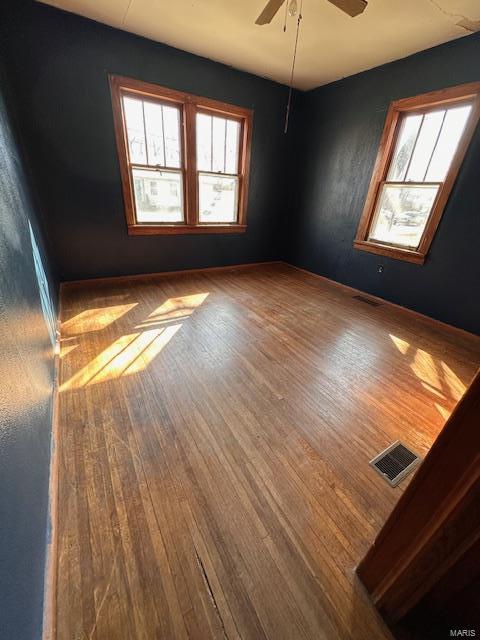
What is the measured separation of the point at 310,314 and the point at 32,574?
2986mm

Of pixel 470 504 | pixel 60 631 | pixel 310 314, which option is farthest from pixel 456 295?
pixel 60 631

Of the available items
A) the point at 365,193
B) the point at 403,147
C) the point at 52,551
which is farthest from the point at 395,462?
the point at 403,147

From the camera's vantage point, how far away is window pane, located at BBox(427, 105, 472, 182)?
2.67 metres

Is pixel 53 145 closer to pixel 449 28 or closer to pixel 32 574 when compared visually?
pixel 32 574

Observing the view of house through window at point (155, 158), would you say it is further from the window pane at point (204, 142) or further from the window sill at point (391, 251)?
the window sill at point (391, 251)

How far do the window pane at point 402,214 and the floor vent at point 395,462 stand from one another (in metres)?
2.69

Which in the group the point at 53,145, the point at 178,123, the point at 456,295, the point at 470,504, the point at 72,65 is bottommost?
the point at 456,295

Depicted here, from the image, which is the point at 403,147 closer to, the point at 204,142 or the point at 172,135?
the point at 204,142

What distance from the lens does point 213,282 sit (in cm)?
399

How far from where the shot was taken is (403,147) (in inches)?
125

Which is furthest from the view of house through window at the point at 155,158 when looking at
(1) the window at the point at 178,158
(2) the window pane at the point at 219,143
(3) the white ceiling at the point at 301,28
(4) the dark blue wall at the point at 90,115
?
(3) the white ceiling at the point at 301,28

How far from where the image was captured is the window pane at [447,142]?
2.67m

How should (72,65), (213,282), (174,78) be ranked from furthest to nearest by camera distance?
1. (213,282)
2. (174,78)
3. (72,65)

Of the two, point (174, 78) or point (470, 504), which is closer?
point (470, 504)
